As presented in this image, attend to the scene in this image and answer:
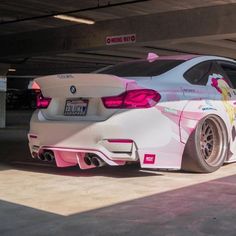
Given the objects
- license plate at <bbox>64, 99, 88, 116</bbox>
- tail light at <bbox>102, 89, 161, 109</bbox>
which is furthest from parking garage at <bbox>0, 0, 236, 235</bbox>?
tail light at <bbox>102, 89, 161, 109</bbox>

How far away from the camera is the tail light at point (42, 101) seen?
23.3ft

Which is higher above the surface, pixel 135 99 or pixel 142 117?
pixel 135 99

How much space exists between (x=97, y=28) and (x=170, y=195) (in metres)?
9.90

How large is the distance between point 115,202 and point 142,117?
4.32 ft

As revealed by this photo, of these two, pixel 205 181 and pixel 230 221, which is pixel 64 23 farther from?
pixel 230 221

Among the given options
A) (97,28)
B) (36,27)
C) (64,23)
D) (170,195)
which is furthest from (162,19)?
(170,195)

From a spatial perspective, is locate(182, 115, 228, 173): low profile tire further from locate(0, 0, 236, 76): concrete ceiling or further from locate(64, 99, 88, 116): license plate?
locate(0, 0, 236, 76): concrete ceiling

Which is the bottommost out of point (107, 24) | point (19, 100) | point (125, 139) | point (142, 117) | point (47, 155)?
point (19, 100)

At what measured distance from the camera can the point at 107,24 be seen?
48.4 feet

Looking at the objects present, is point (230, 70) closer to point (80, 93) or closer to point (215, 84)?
point (215, 84)

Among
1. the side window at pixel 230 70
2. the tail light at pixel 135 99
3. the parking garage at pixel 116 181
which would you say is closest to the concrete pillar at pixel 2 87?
the parking garage at pixel 116 181

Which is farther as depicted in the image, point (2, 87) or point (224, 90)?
point (2, 87)

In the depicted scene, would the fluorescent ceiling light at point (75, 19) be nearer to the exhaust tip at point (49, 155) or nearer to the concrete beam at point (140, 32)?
the concrete beam at point (140, 32)

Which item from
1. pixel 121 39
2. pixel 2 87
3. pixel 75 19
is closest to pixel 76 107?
pixel 75 19
